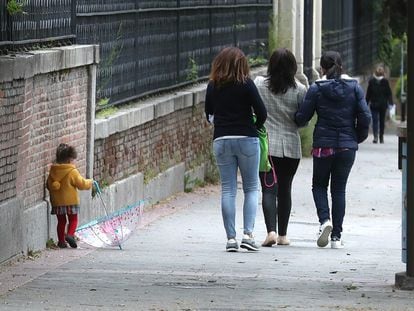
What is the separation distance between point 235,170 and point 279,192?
0.78 meters

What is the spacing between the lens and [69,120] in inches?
474

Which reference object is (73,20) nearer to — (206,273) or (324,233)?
(324,233)

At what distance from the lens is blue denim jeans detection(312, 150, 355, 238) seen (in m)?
11.8

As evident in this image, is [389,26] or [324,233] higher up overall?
[389,26]

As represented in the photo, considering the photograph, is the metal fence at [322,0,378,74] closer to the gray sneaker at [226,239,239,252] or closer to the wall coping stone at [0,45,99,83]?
the wall coping stone at [0,45,99,83]

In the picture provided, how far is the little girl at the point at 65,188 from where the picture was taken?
11.3m

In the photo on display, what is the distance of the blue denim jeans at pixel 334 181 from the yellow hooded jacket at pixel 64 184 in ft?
6.73

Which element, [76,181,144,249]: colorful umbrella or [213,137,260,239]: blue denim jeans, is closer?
[213,137,260,239]: blue denim jeans

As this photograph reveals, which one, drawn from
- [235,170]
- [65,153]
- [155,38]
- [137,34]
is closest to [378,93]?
[155,38]

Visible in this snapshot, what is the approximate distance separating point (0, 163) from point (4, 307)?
219cm

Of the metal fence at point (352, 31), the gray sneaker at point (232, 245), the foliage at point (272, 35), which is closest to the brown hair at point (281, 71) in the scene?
the gray sneaker at point (232, 245)

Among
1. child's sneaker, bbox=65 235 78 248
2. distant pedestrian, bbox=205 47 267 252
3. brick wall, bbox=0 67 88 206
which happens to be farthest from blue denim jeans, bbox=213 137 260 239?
brick wall, bbox=0 67 88 206

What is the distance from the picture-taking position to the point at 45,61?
36.1ft

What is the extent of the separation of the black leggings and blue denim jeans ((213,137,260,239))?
1.35 feet
